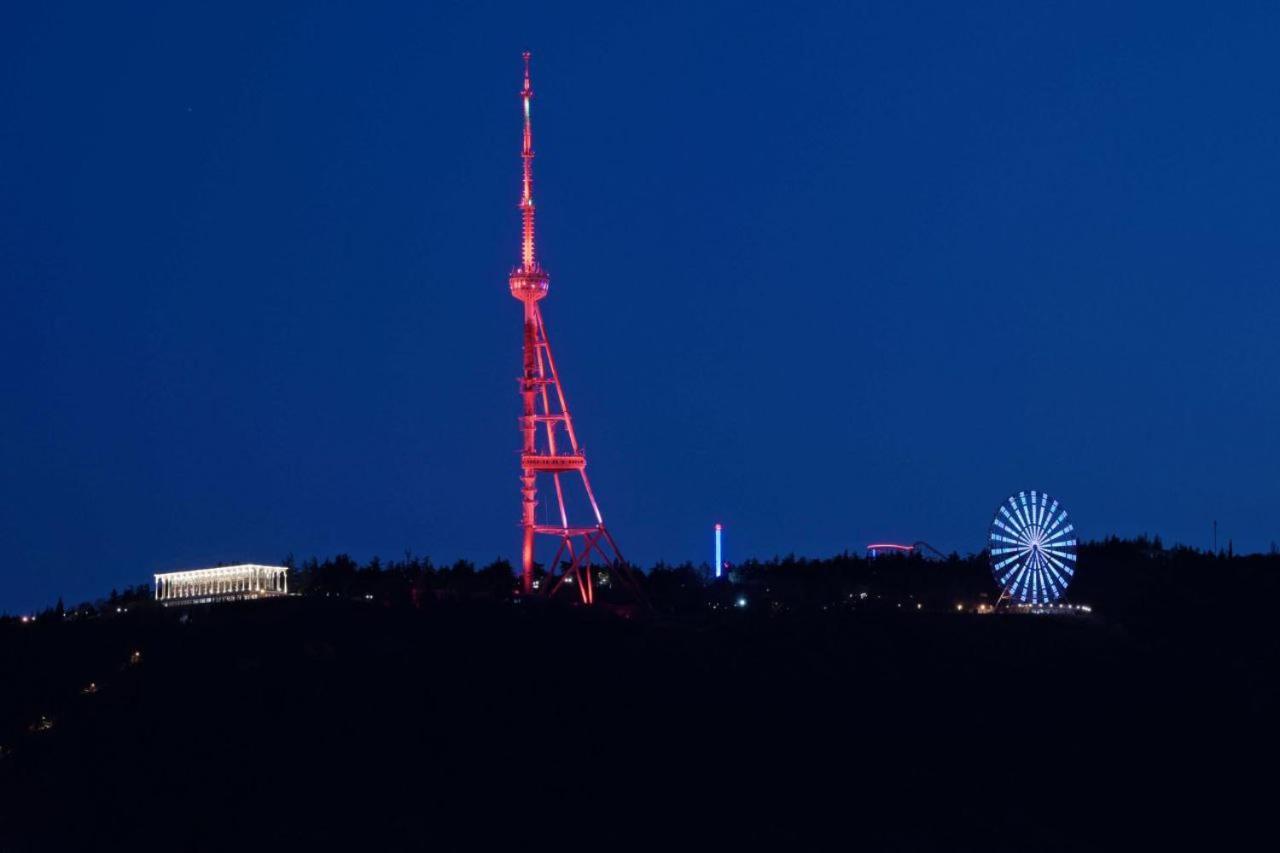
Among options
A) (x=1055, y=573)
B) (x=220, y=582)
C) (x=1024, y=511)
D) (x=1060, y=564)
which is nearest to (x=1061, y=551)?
(x=1060, y=564)

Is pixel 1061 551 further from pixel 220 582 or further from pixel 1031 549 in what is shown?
pixel 220 582

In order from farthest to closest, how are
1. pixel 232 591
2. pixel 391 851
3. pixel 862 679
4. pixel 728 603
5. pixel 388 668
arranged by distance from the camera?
pixel 728 603 → pixel 232 591 → pixel 862 679 → pixel 388 668 → pixel 391 851

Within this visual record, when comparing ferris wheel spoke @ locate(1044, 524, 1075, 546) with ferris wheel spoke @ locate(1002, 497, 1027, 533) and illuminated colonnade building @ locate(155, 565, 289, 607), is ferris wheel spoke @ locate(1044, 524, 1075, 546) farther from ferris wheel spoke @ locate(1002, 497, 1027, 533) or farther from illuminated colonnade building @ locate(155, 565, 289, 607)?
illuminated colonnade building @ locate(155, 565, 289, 607)

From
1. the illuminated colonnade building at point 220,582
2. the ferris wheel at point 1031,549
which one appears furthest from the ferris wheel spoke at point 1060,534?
the illuminated colonnade building at point 220,582

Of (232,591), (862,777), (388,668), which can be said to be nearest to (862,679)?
(862,777)

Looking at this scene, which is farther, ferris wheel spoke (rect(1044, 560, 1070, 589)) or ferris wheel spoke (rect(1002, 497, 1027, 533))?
ferris wheel spoke (rect(1044, 560, 1070, 589))

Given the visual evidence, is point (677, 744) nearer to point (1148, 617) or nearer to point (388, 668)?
point (388, 668)

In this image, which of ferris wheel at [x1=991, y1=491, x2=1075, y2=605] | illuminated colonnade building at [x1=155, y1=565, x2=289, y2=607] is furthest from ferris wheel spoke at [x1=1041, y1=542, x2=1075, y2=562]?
illuminated colonnade building at [x1=155, y1=565, x2=289, y2=607]
